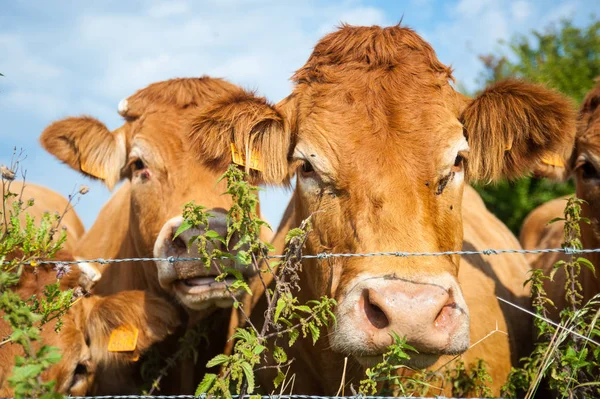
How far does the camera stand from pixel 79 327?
3.62 m

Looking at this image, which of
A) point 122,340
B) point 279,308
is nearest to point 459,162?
point 279,308

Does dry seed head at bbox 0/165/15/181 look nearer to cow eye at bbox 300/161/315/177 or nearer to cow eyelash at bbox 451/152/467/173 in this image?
cow eye at bbox 300/161/315/177

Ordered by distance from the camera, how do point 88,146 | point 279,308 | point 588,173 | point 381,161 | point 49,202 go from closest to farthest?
point 279,308 < point 381,161 < point 588,173 < point 88,146 < point 49,202

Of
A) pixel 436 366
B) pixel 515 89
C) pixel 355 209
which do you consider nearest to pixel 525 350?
Answer: pixel 436 366

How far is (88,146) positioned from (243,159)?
1.83 m

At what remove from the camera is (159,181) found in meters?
4.21

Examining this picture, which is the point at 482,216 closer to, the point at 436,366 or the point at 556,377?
the point at 436,366

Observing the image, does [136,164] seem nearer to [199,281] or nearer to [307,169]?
[199,281]

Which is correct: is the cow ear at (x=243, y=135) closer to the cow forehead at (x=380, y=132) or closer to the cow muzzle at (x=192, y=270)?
the cow forehead at (x=380, y=132)

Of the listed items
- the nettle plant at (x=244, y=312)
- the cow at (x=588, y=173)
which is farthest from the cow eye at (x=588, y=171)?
the nettle plant at (x=244, y=312)

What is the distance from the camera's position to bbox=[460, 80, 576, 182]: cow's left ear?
134 inches

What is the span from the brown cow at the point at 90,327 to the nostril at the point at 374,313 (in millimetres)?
1359

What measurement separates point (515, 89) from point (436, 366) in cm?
168

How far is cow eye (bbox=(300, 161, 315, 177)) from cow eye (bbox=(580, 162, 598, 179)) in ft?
5.74
